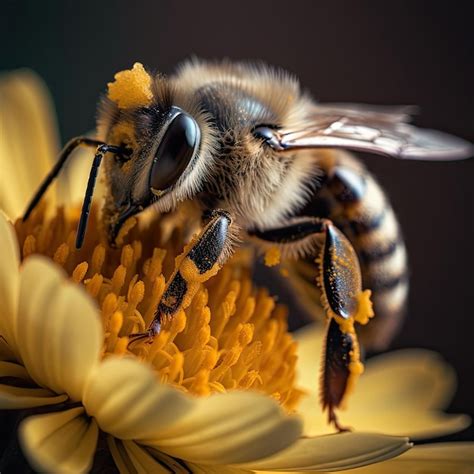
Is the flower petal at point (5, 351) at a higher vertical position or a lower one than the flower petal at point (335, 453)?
higher

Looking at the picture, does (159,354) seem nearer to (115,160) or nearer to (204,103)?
(115,160)

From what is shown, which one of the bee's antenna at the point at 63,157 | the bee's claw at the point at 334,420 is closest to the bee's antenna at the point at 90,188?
the bee's antenna at the point at 63,157

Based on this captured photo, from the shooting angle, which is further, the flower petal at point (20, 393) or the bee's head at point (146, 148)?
the bee's head at point (146, 148)

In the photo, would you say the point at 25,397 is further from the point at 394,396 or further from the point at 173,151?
the point at 394,396

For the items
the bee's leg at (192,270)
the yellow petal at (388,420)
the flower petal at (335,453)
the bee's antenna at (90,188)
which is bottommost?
the yellow petal at (388,420)

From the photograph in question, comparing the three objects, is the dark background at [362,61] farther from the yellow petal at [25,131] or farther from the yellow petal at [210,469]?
the yellow petal at [210,469]

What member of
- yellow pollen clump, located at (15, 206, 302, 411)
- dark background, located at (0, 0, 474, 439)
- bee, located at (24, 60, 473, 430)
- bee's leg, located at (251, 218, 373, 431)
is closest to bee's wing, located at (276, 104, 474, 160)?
bee, located at (24, 60, 473, 430)

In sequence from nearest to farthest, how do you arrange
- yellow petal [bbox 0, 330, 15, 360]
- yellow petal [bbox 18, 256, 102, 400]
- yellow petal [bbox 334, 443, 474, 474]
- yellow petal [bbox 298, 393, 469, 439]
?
yellow petal [bbox 18, 256, 102, 400] → yellow petal [bbox 0, 330, 15, 360] → yellow petal [bbox 334, 443, 474, 474] → yellow petal [bbox 298, 393, 469, 439]

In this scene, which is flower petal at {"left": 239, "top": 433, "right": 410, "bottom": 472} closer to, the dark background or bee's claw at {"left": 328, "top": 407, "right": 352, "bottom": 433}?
bee's claw at {"left": 328, "top": 407, "right": 352, "bottom": 433}
